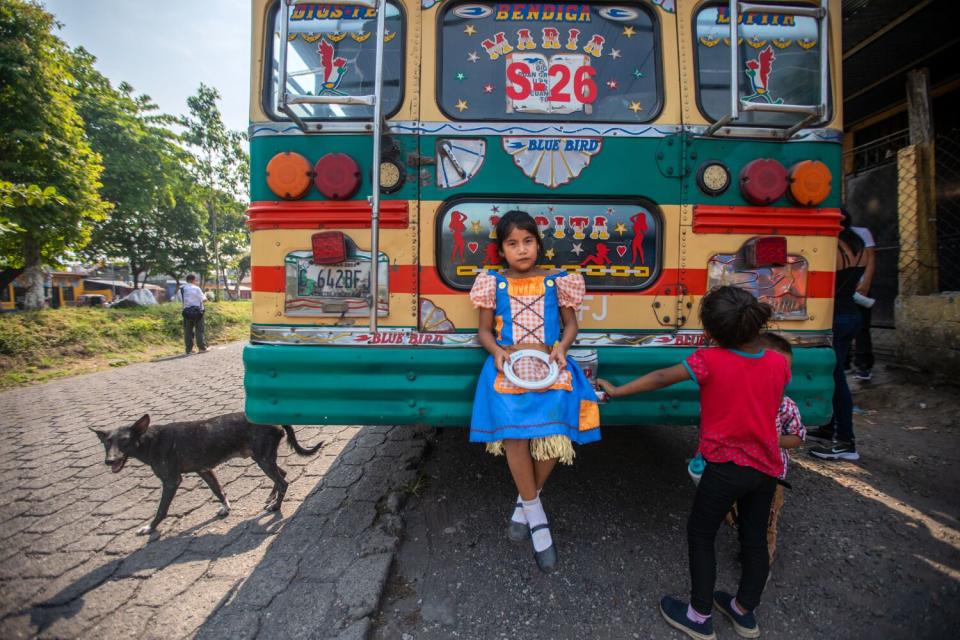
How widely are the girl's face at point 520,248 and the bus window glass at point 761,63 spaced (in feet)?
3.50

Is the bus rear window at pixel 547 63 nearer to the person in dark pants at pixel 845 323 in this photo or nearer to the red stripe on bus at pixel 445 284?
the red stripe on bus at pixel 445 284

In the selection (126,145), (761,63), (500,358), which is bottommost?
(500,358)

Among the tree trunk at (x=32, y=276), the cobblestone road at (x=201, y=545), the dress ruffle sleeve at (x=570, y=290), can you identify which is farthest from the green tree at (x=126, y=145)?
the dress ruffle sleeve at (x=570, y=290)

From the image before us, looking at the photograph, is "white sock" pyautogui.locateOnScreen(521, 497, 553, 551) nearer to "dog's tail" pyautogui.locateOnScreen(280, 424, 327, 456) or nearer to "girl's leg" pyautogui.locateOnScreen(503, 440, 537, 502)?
"girl's leg" pyautogui.locateOnScreen(503, 440, 537, 502)

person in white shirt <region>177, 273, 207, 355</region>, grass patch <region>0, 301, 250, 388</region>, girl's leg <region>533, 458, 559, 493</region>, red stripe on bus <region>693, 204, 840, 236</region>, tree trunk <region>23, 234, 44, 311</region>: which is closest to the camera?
girl's leg <region>533, 458, 559, 493</region>

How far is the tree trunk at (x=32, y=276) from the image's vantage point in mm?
10461

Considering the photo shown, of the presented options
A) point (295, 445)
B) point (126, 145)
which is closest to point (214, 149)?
point (126, 145)

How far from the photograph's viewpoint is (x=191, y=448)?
95.0 inches

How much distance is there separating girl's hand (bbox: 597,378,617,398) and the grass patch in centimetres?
903

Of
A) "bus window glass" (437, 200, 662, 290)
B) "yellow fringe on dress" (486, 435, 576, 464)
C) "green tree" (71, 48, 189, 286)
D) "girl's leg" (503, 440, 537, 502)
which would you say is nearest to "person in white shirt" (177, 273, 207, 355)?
"green tree" (71, 48, 189, 286)

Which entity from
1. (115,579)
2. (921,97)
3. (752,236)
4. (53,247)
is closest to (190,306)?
(53,247)

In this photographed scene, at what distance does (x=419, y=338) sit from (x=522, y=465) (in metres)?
0.73

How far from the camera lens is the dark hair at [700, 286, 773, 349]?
1.55 meters

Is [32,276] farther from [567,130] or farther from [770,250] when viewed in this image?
[770,250]
